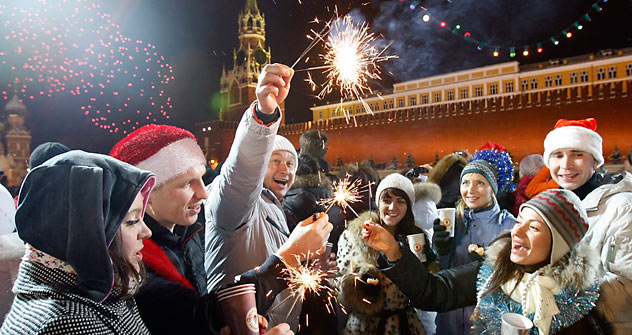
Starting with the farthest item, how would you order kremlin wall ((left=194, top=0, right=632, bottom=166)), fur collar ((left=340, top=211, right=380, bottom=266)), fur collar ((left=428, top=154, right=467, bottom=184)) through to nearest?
kremlin wall ((left=194, top=0, right=632, bottom=166)), fur collar ((left=428, top=154, right=467, bottom=184)), fur collar ((left=340, top=211, right=380, bottom=266))

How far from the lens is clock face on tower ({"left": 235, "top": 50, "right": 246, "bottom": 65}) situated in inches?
1151

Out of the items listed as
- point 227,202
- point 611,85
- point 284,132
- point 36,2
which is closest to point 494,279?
point 227,202

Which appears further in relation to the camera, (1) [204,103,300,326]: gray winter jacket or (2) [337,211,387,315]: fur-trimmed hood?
(2) [337,211,387,315]: fur-trimmed hood

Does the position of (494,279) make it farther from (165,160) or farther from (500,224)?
(165,160)

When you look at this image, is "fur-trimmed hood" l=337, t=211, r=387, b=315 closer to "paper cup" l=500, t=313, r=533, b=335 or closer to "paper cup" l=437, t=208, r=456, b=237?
"paper cup" l=437, t=208, r=456, b=237

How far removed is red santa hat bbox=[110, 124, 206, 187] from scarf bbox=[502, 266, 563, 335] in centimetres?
129

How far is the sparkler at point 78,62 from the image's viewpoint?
20.1 feet

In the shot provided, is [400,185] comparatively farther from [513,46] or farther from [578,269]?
[513,46]

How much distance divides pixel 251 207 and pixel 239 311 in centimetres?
50

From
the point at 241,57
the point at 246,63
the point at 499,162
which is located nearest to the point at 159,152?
the point at 499,162

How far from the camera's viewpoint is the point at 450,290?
4.82 feet

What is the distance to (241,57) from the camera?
2950cm

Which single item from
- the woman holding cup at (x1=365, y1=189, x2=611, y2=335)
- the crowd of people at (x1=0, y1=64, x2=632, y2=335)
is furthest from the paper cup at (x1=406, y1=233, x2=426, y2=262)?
the woman holding cup at (x1=365, y1=189, x2=611, y2=335)

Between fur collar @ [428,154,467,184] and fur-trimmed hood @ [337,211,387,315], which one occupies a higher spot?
fur collar @ [428,154,467,184]
